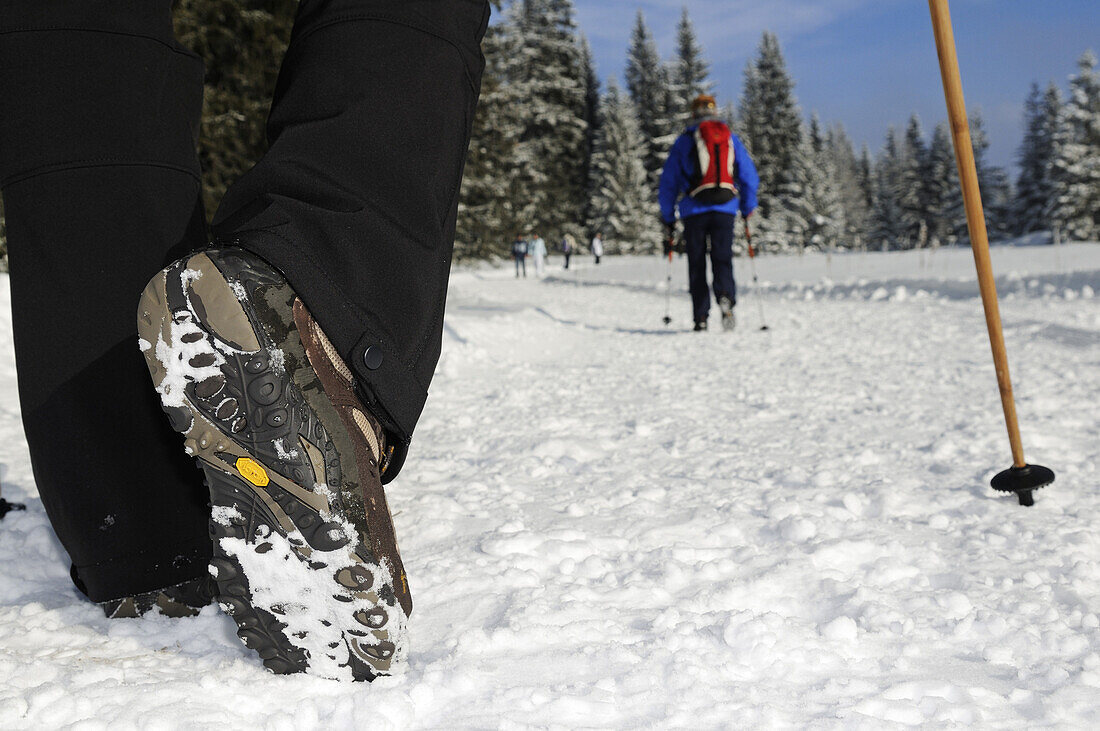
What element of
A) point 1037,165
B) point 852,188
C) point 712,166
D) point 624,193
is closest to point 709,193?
point 712,166

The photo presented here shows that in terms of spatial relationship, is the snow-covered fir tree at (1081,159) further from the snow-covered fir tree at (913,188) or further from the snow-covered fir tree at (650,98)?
the snow-covered fir tree at (650,98)

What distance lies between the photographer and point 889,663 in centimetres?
124

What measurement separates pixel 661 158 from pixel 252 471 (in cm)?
4974

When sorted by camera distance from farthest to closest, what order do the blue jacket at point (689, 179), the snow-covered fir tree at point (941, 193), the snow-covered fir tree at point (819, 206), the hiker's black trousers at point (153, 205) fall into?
the snow-covered fir tree at point (941, 193) < the snow-covered fir tree at point (819, 206) < the blue jacket at point (689, 179) < the hiker's black trousers at point (153, 205)

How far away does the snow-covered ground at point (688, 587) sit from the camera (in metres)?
1.09

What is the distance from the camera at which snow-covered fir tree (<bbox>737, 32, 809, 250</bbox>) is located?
50.8 metres

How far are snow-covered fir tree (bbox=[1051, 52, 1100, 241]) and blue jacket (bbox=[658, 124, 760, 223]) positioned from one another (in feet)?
148

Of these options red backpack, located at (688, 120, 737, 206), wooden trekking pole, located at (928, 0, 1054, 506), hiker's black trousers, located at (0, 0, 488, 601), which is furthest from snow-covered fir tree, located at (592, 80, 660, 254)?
hiker's black trousers, located at (0, 0, 488, 601)

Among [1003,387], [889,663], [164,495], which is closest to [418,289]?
[164,495]

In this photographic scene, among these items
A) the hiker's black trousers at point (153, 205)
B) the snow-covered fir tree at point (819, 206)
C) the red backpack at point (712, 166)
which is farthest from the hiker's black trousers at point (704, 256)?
the snow-covered fir tree at point (819, 206)

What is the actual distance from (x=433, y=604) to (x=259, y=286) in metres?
0.70

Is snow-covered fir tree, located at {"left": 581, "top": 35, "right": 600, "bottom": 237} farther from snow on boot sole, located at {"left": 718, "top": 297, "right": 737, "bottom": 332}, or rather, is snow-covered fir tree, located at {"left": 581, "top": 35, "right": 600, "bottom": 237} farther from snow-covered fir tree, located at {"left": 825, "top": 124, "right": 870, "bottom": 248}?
snow on boot sole, located at {"left": 718, "top": 297, "right": 737, "bottom": 332}

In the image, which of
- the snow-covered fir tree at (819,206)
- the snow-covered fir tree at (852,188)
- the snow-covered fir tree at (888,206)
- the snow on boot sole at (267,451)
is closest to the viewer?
the snow on boot sole at (267,451)

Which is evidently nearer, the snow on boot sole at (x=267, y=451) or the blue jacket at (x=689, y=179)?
the snow on boot sole at (x=267, y=451)
